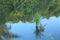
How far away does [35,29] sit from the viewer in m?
2.57

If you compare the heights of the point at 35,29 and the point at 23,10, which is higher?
the point at 23,10

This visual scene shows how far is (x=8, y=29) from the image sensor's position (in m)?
2.50

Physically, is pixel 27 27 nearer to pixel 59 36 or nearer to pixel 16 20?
pixel 16 20

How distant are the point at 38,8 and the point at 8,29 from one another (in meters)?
0.46

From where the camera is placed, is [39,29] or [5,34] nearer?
[5,34]

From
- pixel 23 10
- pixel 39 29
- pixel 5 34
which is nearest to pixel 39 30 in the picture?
pixel 39 29

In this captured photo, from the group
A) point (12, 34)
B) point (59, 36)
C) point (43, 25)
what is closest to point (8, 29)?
point (12, 34)

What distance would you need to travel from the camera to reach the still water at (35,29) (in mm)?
2445

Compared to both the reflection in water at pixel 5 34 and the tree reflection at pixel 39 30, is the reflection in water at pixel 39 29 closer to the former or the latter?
the tree reflection at pixel 39 30

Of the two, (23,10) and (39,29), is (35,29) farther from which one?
(23,10)

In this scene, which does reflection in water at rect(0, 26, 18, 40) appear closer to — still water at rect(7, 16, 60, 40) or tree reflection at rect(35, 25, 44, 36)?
still water at rect(7, 16, 60, 40)

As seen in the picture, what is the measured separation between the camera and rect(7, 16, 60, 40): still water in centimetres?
245

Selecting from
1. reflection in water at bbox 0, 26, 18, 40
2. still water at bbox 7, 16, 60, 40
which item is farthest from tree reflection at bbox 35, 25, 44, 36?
reflection in water at bbox 0, 26, 18, 40

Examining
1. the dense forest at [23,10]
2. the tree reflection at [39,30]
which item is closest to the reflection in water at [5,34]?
the dense forest at [23,10]
